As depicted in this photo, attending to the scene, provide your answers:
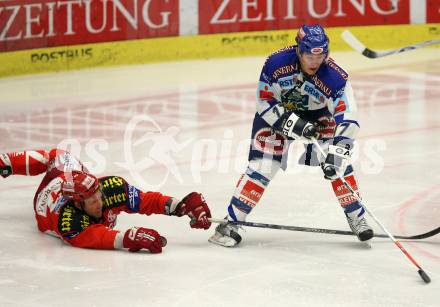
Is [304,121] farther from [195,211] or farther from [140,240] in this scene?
[140,240]

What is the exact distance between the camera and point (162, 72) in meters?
14.9

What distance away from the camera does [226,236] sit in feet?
24.1

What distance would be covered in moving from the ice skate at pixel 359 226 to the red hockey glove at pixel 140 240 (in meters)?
1.34

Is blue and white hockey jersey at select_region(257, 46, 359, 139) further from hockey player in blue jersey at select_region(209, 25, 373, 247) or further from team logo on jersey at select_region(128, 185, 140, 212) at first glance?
team logo on jersey at select_region(128, 185, 140, 212)

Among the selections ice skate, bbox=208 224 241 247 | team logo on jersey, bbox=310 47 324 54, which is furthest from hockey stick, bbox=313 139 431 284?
ice skate, bbox=208 224 241 247

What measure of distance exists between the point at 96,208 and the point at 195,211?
703 mm

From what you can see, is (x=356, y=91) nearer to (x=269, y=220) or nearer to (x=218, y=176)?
(x=218, y=176)

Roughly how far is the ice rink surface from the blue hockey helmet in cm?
135

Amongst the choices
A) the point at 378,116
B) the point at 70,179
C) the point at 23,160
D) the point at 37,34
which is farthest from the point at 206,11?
the point at 70,179

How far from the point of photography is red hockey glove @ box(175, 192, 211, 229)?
734 cm

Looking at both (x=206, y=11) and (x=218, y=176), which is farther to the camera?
(x=206, y=11)

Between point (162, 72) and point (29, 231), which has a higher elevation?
point (162, 72)

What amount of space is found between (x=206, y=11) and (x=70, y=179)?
29.6 ft

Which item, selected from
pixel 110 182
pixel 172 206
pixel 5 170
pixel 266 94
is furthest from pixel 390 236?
pixel 5 170
